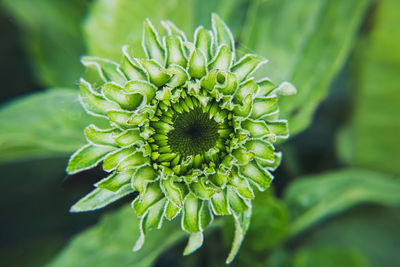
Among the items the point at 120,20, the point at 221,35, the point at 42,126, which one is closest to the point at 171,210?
the point at 221,35

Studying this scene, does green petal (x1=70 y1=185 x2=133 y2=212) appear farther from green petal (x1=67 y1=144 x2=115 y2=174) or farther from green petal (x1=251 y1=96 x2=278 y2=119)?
green petal (x1=251 y1=96 x2=278 y2=119)

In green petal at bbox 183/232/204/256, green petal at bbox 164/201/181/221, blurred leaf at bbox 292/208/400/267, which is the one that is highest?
green petal at bbox 164/201/181/221

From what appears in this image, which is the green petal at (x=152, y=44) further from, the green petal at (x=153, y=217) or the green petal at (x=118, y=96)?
the green petal at (x=153, y=217)

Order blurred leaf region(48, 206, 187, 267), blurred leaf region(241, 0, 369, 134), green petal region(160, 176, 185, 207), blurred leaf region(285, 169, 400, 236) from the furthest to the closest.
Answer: blurred leaf region(285, 169, 400, 236)
blurred leaf region(241, 0, 369, 134)
blurred leaf region(48, 206, 187, 267)
green petal region(160, 176, 185, 207)

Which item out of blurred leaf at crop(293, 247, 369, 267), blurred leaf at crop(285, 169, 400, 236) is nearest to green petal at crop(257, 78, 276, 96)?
blurred leaf at crop(285, 169, 400, 236)

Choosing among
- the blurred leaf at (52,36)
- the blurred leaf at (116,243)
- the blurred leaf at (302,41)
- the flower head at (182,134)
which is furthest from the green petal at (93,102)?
the blurred leaf at (52,36)

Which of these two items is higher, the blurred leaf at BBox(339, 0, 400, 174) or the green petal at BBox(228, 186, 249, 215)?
the green petal at BBox(228, 186, 249, 215)

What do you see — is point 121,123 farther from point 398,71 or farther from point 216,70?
point 398,71
